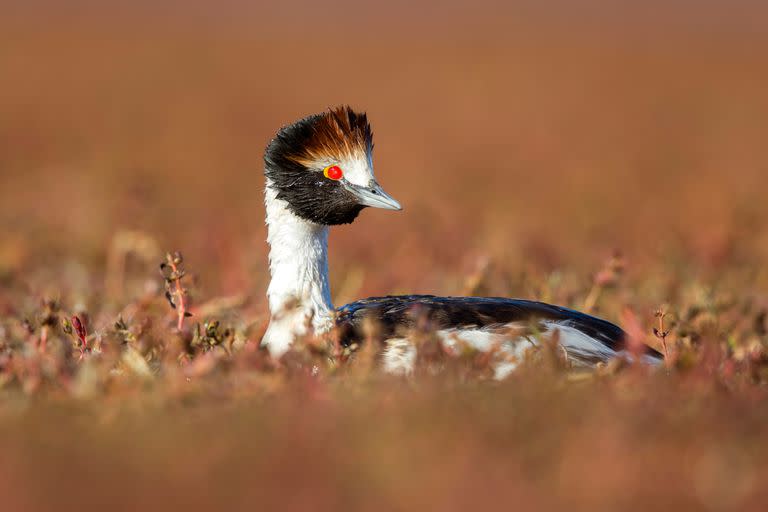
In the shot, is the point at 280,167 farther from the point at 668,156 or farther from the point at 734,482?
the point at 668,156

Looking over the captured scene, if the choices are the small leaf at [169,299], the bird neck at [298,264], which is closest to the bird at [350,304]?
the bird neck at [298,264]

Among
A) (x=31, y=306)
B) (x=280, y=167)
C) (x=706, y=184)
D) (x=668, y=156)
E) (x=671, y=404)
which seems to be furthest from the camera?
(x=668, y=156)

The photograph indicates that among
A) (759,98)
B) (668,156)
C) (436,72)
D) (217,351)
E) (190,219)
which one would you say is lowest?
(217,351)

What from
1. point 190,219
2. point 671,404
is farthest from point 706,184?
point 671,404

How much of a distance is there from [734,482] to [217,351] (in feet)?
7.30

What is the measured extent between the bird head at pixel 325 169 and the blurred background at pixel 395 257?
28.4 inches

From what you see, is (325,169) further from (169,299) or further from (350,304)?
(169,299)

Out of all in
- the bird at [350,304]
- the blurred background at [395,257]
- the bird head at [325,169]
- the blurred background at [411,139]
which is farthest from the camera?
the blurred background at [411,139]

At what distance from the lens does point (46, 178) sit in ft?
47.5

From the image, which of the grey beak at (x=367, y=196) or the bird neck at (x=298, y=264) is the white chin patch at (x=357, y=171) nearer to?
the grey beak at (x=367, y=196)

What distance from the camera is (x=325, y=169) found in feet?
19.4

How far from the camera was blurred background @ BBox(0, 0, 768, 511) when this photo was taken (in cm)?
361

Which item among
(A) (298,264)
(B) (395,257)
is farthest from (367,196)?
(B) (395,257)

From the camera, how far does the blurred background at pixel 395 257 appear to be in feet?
11.8
